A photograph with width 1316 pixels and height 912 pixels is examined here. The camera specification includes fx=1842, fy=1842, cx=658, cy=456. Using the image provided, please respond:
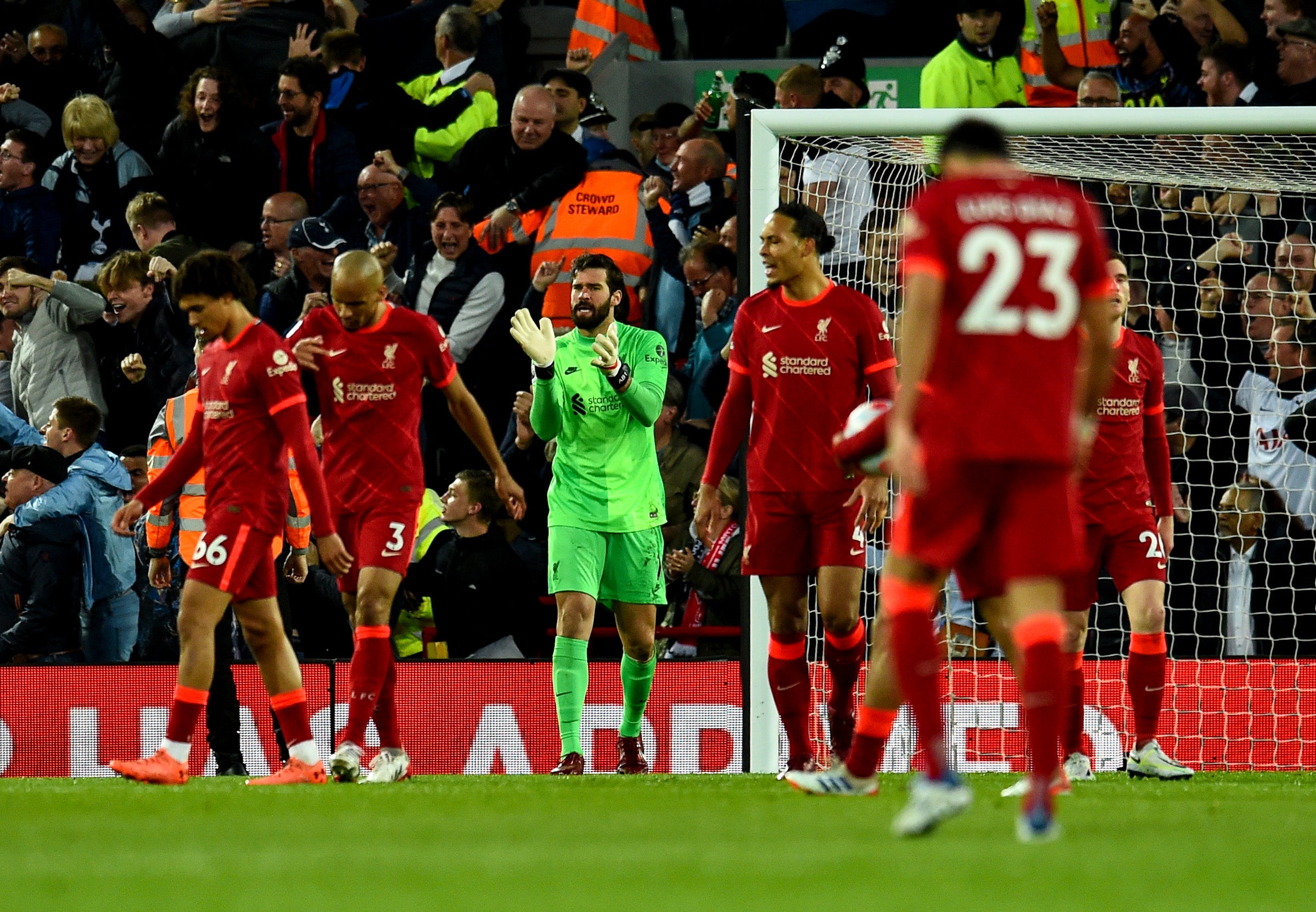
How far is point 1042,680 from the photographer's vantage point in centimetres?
488

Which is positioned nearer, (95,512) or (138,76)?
(95,512)

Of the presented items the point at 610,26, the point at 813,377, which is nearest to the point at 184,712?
the point at 813,377

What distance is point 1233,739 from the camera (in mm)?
10023

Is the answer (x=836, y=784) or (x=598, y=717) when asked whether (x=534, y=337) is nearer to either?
(x=598, y=717)

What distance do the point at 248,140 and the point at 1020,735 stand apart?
23.6ft

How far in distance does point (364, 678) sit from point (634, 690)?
1.77m

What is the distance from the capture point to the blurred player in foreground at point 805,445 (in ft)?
25.4

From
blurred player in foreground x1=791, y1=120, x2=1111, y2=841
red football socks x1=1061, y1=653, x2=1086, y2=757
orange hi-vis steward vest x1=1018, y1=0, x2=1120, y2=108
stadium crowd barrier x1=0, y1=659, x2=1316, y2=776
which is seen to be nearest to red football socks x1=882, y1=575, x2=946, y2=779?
blurred player in foreground x1=791, y1=120, x2=1111, y2=841

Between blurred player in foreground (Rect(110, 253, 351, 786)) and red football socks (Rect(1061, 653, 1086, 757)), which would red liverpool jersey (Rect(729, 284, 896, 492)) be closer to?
red football socks (Rect(1061, 653, 1086, 757))

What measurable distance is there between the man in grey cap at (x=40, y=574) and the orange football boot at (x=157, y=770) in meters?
3.53

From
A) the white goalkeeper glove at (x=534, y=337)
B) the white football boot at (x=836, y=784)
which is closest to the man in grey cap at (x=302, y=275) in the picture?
the white goalkeeper glove at (x=534, y=337)

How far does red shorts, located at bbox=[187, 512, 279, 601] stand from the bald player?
1.81ft

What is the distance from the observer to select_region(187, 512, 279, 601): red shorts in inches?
298

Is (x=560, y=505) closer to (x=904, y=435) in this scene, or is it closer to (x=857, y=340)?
(x=857, y=340)
